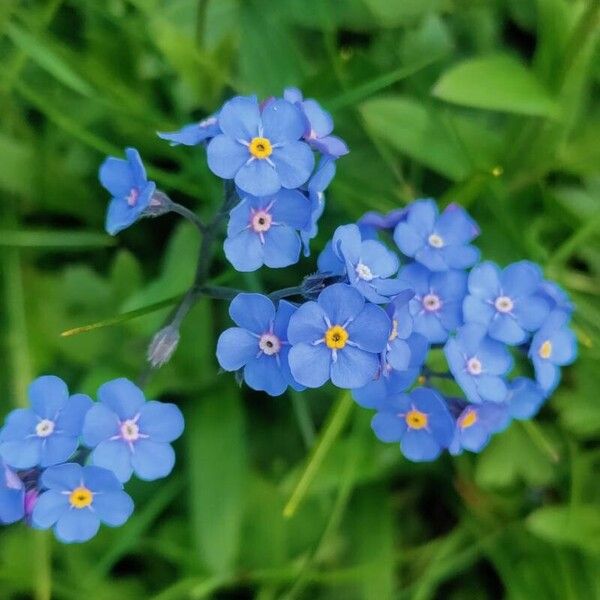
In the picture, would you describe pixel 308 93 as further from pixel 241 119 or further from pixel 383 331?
pixel 383 331

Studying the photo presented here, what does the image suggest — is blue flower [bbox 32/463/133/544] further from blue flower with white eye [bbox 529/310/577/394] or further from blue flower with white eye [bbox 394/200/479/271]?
blue flower with white eye [bbox 529/310/577/394]

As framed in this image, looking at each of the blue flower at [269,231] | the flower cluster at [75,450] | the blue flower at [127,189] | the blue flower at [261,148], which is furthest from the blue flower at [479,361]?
the blue flower at [127,189]

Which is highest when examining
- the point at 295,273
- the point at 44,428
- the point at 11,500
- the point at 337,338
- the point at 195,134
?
the point at 195,134

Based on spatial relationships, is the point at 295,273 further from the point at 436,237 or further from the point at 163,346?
the point at 163,346

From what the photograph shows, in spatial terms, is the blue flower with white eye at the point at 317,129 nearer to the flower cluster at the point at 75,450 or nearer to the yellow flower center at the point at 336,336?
the yellow flower center at the point at 336,336

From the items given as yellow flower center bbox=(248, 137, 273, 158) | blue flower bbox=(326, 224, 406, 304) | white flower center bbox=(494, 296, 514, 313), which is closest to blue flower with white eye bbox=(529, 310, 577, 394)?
white flower center bbox=(494, 296, 514, 313)

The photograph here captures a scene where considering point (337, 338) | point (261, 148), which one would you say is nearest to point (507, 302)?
point (337, 338)

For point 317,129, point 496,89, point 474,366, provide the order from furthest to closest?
1. point 496,89
2. point 474,366
3. point 317,129
